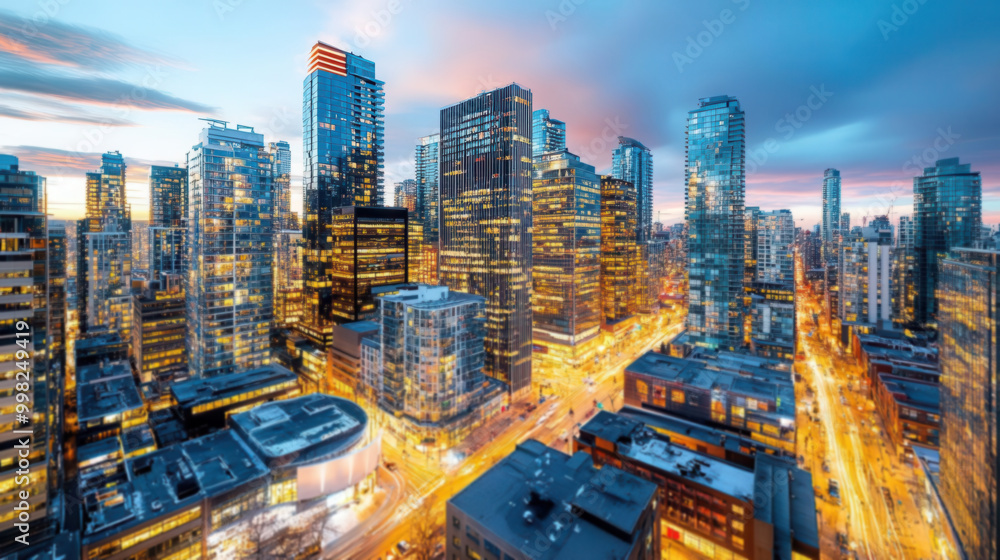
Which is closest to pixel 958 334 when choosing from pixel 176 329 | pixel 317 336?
pixel 317 336

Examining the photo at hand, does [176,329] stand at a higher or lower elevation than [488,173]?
lower

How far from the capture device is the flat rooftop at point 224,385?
7812cm

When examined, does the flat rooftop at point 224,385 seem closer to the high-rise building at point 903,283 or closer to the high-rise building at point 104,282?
the high-rise building at point 104,282

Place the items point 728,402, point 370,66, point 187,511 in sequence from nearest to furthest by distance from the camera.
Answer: point 187,511
point 728,402
point 370,66

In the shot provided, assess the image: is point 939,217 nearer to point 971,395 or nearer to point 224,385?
point 971,395

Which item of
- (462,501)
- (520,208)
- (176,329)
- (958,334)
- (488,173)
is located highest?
(488,173)

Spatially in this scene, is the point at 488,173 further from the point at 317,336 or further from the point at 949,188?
the point at 949,188

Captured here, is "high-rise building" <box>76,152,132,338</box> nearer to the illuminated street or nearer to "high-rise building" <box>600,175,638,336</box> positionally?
the illuminated street

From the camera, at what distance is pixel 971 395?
44750 millimetres

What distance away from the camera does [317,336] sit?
12800cm

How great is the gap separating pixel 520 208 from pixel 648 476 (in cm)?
6911

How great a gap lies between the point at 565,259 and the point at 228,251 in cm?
9626

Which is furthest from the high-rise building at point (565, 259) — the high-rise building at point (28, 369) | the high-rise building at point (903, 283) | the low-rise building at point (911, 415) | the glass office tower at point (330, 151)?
the high-rise building at point (903, 283)

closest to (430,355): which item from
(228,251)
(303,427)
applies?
(303,427)
